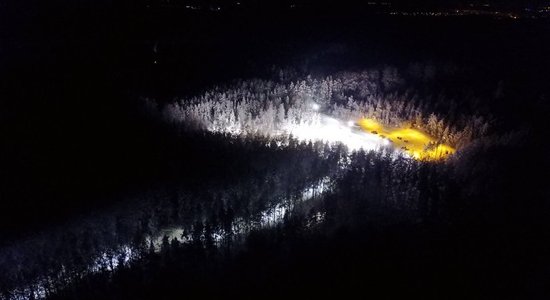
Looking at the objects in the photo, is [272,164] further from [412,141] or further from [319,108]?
[319,108]

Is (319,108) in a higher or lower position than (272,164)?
higher

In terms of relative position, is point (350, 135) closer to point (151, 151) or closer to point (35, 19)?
point (151, 151)

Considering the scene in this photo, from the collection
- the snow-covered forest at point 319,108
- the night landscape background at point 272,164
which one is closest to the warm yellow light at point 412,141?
the night landscape background at point 272,164

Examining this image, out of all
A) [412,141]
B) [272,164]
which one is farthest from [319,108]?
[272,164]

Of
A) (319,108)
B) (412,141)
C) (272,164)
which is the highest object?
(319,108)

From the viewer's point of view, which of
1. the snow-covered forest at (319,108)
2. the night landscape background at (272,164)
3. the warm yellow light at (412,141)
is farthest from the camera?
the snow-covered forest at (319,108)

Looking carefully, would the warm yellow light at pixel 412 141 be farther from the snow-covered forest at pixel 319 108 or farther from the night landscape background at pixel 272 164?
the snow-covered forest at pixel 319 108
